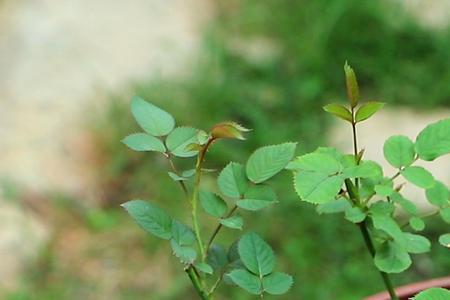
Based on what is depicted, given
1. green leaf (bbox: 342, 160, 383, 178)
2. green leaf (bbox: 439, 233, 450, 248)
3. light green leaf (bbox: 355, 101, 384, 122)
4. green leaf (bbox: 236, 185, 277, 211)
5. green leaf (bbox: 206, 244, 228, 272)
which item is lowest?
green leaf (bbox: 206, 244, 228, 272)

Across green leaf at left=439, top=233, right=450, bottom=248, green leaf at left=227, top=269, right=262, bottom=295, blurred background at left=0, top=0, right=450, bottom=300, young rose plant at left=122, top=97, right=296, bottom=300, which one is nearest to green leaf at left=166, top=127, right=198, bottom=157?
young rose plant at left=122, top=97, right=296, bottom=300

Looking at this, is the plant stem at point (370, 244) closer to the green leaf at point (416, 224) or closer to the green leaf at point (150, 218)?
the green leaf at point (416, 224)

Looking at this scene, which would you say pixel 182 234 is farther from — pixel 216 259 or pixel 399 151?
pixel 399 151

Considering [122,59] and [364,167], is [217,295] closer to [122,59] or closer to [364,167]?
[122,59]

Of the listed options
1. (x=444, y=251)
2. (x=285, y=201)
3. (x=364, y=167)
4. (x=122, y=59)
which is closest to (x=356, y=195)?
(x=364, y=167)

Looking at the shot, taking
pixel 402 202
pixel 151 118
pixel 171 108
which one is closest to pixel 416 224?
pixel 402 202

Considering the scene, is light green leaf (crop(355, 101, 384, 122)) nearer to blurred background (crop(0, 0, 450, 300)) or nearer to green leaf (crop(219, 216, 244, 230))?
green leaf (crop(219, 216, 244, 230))

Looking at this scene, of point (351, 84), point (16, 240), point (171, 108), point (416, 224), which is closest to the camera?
point (351, 84)
